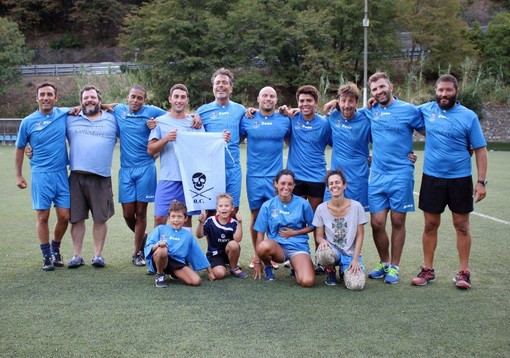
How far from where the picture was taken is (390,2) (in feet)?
122

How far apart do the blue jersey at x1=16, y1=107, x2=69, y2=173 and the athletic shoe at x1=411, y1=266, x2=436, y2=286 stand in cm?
358

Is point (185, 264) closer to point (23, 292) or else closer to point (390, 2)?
point (23, 292)

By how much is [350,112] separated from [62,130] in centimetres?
283

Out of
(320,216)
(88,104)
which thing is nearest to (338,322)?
(320,216)

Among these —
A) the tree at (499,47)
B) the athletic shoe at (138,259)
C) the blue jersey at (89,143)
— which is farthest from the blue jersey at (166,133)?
the tree at (499,47)

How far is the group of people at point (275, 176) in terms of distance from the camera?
5.73 meters

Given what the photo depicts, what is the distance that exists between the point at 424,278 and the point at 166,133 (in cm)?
282

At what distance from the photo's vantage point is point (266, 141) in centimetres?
640

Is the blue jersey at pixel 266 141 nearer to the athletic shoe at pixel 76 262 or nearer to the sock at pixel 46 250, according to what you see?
the athletic shoe at pixel 76 262

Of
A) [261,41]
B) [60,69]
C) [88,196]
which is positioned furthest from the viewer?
[60,69]

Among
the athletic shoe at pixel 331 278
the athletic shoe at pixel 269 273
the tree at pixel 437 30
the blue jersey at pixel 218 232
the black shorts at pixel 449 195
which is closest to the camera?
the black shorts at pixel 449 195

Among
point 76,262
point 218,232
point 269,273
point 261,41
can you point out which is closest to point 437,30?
point 261,41

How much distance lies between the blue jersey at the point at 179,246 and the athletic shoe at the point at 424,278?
189 centimetres

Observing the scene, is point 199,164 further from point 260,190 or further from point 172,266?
point 172,266
